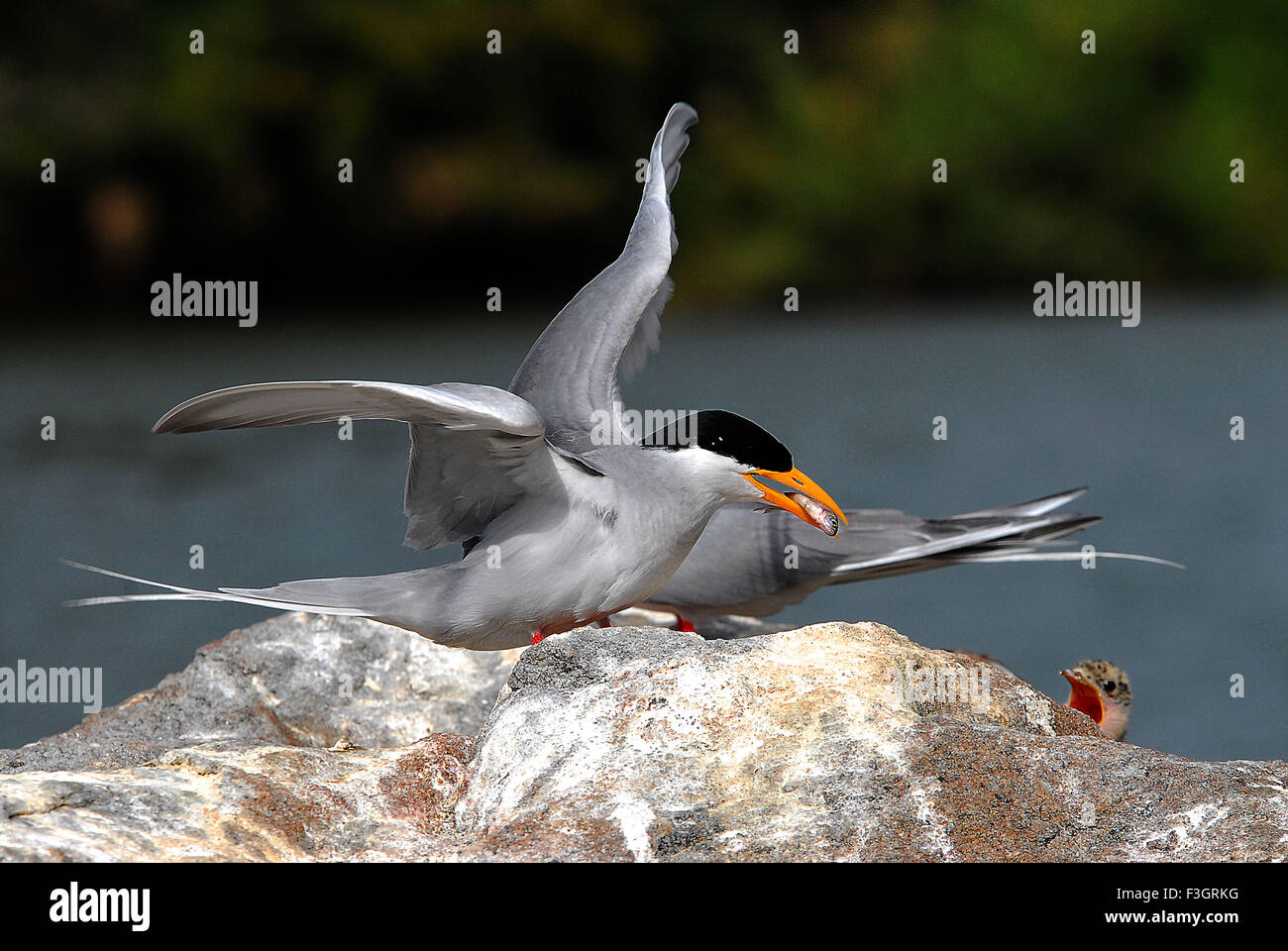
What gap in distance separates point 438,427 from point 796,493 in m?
1.03

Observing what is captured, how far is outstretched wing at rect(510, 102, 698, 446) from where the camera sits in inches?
203

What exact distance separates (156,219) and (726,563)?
47.8 ft

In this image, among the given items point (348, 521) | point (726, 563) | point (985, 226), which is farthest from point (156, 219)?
point (726, 563)

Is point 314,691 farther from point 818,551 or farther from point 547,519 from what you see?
point 818,551

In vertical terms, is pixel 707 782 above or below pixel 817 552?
below

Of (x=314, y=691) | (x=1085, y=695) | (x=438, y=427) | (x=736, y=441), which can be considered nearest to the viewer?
(x=438, y=427)

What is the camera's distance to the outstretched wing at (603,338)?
5.15 metres

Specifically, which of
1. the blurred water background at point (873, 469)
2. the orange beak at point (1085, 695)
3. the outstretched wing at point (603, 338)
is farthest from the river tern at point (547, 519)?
the blurred water background at point (873, 469)

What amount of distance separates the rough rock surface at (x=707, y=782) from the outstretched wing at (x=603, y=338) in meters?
1.54

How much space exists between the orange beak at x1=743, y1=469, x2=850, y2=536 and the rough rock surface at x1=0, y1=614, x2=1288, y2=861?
0.75 metres

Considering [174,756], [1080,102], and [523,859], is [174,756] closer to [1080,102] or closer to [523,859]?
[523,859]

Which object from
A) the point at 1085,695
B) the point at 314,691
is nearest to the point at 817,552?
the point at 1085,695

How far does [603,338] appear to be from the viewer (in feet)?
17.6

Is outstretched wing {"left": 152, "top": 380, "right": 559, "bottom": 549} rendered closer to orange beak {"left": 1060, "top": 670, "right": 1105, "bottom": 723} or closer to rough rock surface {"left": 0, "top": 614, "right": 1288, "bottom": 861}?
rough rock surface {"left": 0, "top": 614, "right": 1288, "bottom": 861}
